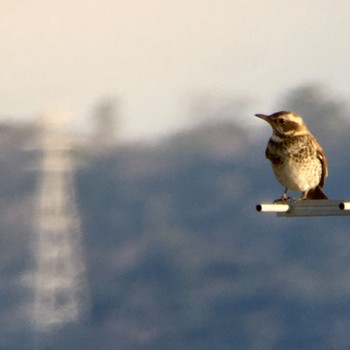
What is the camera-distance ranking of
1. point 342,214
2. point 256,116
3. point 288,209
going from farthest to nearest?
point 256,116, point 288,209, point 342,214

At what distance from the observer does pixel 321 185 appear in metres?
17.6

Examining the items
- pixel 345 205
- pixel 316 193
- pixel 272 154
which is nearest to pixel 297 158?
pixel 272 154

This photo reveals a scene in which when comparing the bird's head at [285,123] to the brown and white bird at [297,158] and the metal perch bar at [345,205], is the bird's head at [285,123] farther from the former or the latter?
the metal perch bar at [345,205]

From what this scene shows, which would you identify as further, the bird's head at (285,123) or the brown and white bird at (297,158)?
the brown and white bird at (297,158)

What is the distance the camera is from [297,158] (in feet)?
56.6

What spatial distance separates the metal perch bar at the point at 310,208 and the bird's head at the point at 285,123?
110 inches

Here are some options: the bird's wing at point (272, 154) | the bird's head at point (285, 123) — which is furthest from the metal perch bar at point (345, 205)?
the bird's wing at point (272, 154)

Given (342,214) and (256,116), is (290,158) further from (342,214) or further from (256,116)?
(342,214)

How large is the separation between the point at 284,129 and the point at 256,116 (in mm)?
595

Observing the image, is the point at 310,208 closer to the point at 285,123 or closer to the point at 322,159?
the point at 285,123

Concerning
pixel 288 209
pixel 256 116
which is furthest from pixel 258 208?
pixel 256 116

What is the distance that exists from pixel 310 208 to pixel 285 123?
319 cm

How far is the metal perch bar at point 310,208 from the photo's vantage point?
13.0 meters

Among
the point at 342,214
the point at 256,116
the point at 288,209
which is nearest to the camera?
the point at 342,214
